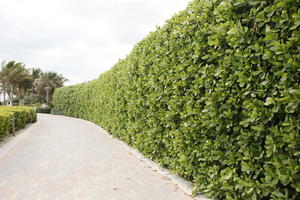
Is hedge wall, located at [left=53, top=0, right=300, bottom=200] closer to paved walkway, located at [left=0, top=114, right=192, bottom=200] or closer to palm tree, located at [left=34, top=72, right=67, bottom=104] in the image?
paved walkway, located at [left=0, top=114, right=192, bottom=200]

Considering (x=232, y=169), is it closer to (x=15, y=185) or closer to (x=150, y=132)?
(x=150, y=132)

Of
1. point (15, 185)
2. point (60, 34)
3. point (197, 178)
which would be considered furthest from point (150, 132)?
point (60, 34)

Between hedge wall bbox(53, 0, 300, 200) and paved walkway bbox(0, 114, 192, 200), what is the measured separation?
0.72m

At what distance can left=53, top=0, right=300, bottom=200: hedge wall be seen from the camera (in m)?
2.62

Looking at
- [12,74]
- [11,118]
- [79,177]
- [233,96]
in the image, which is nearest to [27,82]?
[12,74]

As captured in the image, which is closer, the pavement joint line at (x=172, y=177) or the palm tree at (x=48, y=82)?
the pavement joint line at (x=172, y=177)

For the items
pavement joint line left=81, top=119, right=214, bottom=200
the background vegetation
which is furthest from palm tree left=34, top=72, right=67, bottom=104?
pavement joint line left=81, top=119, right=214, bottom=200

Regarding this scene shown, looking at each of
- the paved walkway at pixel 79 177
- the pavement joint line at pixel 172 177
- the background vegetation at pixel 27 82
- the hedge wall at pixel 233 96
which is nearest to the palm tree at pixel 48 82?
the background vegetation at pixel 27 82

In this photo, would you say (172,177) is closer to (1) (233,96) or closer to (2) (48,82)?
(1) (233,96)

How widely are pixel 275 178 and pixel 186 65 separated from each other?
8.46 feet

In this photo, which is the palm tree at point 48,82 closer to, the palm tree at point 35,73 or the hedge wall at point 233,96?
the palm tree at point 35,73

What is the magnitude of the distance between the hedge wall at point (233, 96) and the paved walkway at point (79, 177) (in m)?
0.72

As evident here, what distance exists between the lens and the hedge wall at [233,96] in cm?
262

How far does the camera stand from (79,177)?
5742 millimetres
